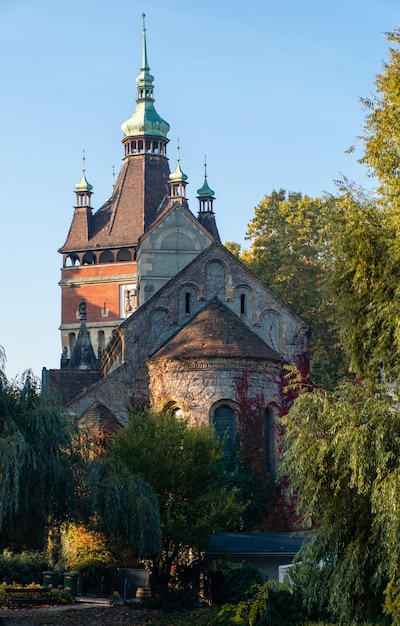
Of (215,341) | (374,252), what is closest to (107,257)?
(215,341)

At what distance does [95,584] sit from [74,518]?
819cm

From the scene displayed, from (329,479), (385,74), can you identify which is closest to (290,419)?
(329,479)

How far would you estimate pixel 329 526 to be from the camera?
21.0 metres

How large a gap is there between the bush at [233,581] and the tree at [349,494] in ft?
32.3

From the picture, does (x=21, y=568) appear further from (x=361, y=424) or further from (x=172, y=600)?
(x=361, y=424)

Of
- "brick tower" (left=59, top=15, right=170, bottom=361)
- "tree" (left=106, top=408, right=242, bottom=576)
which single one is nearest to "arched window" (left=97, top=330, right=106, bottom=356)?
"brick tower" (left=59, top=15, right=170, bottom=361)

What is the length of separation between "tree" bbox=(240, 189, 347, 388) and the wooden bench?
26226mm

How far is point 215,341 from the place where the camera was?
145ft

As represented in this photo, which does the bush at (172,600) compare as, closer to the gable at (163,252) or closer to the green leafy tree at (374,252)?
the green leafy tree at (374,252)

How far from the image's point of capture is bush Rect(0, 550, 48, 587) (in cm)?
3794

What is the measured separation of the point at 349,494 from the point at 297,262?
43.6 meters

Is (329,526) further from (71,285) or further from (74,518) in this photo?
(71,285)

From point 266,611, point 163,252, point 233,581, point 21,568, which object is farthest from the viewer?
point 163,252

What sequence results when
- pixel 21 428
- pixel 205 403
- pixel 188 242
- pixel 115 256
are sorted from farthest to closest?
pixel 115 256 → pixel 188 242 → pixel 205 403 → pixel 21 428
